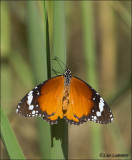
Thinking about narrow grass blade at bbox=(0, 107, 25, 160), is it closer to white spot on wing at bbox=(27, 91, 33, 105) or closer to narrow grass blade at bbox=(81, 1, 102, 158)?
white spot on wing at bbox=(27, 91, 33, 105)

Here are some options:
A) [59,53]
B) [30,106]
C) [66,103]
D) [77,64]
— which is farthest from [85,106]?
[77,64]

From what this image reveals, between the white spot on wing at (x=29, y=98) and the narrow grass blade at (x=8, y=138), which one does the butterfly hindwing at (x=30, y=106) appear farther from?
the narrow grass blade at (x=8, y=138)

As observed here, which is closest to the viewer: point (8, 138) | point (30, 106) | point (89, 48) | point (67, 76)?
point (8, 138)

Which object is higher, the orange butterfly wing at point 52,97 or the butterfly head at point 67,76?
the butterfly head at point 67,76

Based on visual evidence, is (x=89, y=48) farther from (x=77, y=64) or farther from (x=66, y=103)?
(x=77, y=64)

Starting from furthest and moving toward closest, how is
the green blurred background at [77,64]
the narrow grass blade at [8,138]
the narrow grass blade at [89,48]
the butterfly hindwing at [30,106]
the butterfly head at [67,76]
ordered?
the green blurred background at [77,64], the narrow grass blade at [89,48], the butterfly head at [67,76], the butterfly hindwing at [30,106], the narrow grass blade at [8,138]

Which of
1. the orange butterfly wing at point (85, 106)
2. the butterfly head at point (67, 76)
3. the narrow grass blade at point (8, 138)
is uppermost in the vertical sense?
the butterfly head at point (67, 76)

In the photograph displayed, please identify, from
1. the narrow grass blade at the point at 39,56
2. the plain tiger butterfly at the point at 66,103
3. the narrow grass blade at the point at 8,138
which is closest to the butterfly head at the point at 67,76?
the plain tiger butterfly at the point at 66,103

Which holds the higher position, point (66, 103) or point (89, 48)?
point (89, 48)

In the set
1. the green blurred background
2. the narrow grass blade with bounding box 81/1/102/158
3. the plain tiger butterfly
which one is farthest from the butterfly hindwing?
the green blurred background
